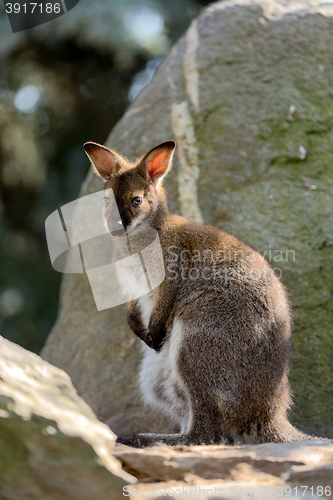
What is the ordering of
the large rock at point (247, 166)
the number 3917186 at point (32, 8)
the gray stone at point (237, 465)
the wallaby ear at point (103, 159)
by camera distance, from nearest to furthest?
the gray stone at point (237, 465) → the wallaby ear at point (103, 159) → the large rock at point (247, 166) → the number 3917186 at point (32, 8)

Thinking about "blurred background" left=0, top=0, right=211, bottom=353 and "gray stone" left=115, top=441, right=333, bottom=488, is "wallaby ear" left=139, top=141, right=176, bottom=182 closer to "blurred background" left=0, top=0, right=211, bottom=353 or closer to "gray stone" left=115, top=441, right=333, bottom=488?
"gray stone" left=115, top=441, right=333, bottom=488

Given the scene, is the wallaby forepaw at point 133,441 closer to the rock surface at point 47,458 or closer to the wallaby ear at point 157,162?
the rock surface at point 47,458

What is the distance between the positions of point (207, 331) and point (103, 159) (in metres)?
1.83

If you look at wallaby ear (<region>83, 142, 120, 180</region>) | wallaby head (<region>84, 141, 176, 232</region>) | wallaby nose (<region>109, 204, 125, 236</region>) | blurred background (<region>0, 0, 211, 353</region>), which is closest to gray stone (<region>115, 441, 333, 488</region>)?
wallaby nose (<region>109, 204, 125, 236</region>)

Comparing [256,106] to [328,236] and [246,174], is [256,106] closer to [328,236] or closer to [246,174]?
[246,174]

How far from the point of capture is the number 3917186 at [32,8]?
657 centimetres

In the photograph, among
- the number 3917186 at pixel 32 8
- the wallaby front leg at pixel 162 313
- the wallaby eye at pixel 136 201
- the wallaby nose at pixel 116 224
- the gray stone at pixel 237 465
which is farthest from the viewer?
the number 3917186 at pixel 32 8

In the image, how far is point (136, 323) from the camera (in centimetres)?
430

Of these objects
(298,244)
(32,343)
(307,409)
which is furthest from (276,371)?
(32,343)

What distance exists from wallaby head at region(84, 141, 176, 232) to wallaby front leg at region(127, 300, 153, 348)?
0.73 m

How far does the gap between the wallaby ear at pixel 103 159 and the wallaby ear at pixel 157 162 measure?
26 centimetres

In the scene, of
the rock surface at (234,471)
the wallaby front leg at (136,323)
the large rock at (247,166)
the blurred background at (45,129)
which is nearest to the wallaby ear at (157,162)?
the large rock at (247,166)

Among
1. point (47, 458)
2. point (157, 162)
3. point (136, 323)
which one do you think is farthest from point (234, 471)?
point (157, 162)

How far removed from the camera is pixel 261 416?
351 cm
